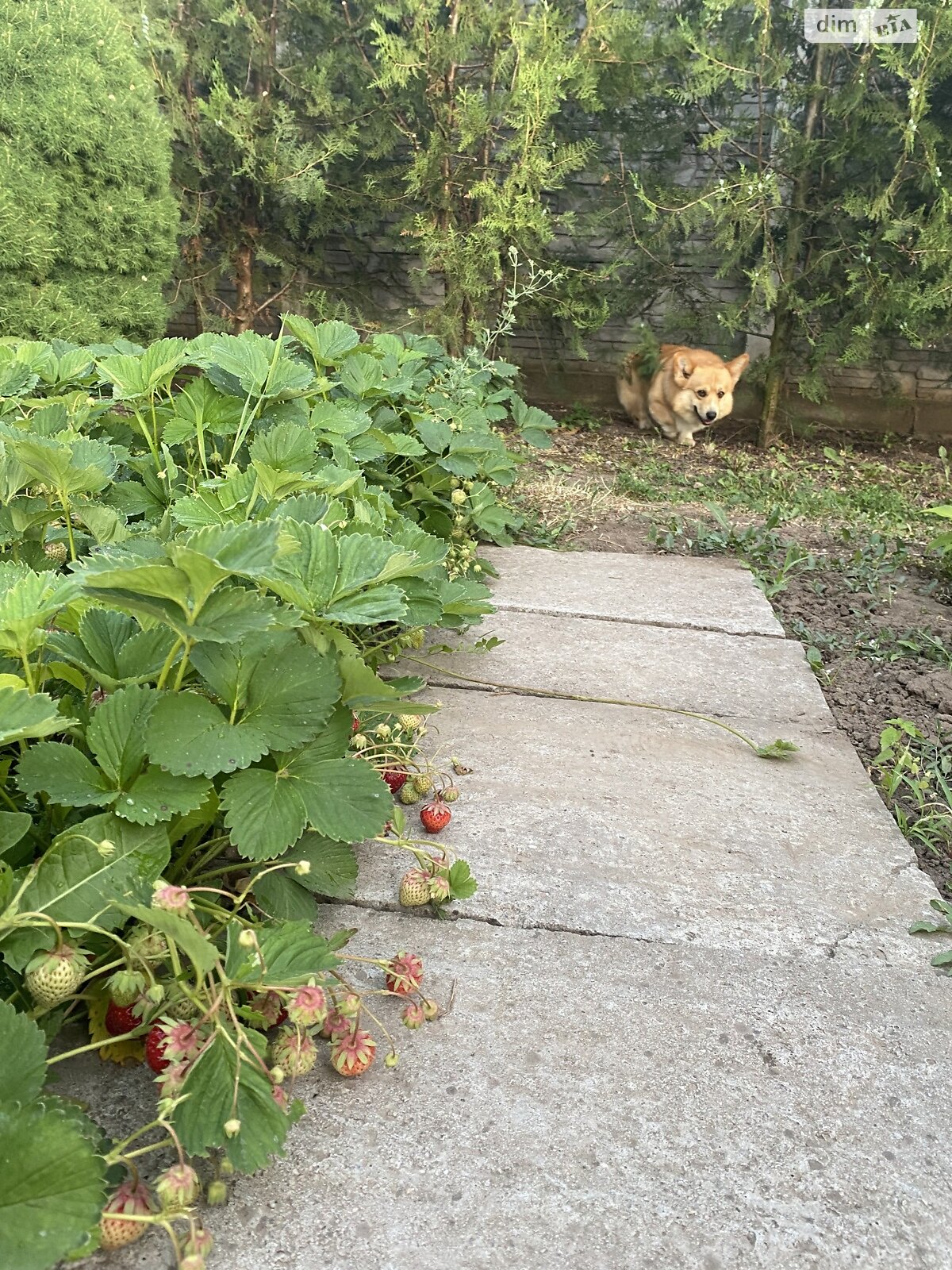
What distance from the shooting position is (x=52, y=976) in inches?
34.2

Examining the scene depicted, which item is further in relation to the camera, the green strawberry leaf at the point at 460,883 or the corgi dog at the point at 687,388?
the corgi dog at the point at 687,388

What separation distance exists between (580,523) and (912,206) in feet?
9.41

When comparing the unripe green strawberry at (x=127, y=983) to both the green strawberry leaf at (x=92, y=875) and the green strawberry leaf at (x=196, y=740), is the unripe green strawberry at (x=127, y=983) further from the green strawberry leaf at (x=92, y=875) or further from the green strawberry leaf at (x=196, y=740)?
the green strawberry leaf at (x=196, y=740)

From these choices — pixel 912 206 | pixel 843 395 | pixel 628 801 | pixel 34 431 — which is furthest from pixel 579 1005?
pixel 843 395

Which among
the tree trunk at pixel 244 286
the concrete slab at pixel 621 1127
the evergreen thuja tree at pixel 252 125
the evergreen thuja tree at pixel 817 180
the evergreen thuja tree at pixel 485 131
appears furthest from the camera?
the tree trunk at pixel 244 286

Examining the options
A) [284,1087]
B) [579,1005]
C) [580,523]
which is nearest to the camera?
[284,1087]

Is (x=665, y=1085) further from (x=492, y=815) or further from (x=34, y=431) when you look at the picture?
(x=34, y=431)

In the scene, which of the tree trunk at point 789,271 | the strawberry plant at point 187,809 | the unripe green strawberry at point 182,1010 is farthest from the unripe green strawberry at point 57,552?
the tree trunk at point 789,271

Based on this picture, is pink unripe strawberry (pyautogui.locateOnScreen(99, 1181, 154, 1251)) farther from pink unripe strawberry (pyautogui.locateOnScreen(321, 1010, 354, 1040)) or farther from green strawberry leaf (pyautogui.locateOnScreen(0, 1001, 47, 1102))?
pink unripe strawberry (pyautogui.locateOnScreen(321, 1010, 354, 1040))

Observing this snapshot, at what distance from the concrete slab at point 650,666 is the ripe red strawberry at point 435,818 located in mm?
717

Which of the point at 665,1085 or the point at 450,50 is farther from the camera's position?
the point at 450,50

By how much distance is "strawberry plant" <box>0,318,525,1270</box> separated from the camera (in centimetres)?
85

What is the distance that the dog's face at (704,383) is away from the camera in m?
5.42

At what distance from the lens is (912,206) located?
503 cm
